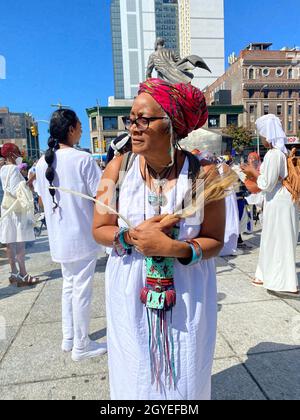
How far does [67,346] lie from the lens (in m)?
2.70

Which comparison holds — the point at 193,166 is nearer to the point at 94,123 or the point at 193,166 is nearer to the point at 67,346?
the point at 67,346

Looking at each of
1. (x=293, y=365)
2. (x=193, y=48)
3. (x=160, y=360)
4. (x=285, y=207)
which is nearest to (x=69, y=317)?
(x=160, y=360)

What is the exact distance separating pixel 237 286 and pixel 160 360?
293cm

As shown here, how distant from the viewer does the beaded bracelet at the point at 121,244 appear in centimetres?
135

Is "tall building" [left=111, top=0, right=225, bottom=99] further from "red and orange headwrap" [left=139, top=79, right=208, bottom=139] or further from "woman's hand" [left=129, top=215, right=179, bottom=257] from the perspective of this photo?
"woman's hand" [left=129, top=215, right=179, bottom=257]

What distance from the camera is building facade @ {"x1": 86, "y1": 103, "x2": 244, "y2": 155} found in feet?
149

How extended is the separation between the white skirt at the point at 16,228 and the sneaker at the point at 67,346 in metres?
2.14

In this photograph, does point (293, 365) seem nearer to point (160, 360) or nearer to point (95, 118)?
point (160, 360)

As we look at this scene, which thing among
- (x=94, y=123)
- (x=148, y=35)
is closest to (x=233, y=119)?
(x=94, y=123)

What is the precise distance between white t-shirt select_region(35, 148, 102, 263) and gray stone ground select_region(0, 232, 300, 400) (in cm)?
91

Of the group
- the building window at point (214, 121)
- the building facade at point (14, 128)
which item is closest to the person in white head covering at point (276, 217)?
the building window at point (214, 121)

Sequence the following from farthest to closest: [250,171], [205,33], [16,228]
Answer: [205,33] < [16,228] < [250,171]

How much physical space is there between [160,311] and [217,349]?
157cm

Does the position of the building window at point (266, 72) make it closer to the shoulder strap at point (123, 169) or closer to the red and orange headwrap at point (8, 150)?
the red and orange headwrap at point (8, 150)
